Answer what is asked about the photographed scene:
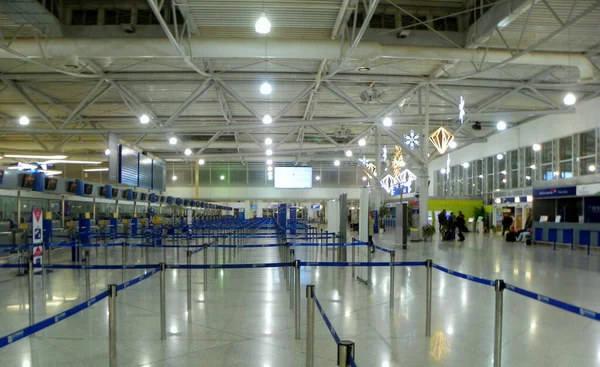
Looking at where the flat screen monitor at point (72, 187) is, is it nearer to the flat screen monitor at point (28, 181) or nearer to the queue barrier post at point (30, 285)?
the flat screen monitor at point (28, 181)

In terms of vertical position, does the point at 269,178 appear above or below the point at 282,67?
below

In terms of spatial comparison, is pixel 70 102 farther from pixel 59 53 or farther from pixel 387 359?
pixel 387 359

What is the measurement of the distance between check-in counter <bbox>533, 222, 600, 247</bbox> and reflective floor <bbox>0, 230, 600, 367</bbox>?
9000 millimetres

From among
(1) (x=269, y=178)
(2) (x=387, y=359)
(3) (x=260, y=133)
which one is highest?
(3) (x=260, y=133)

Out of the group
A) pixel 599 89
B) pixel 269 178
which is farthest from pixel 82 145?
pixel 599 89

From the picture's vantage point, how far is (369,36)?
16.0 metres

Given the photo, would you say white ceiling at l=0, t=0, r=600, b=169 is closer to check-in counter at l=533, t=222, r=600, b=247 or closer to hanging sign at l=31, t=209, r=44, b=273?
hanging sign at l=31, t=209, r=44, b=273

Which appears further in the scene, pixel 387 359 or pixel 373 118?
pixel 373 118

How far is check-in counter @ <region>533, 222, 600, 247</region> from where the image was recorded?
Result: 1877cm

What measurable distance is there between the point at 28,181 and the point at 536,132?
28743 millimetres

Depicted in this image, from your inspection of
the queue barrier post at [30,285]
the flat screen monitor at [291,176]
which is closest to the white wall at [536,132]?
the flat screen monitor at [291,176]

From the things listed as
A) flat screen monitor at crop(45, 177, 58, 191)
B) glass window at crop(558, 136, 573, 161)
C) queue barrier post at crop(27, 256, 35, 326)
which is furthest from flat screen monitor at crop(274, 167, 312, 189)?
queue barrier post at crop(27, 256, 35, 326)

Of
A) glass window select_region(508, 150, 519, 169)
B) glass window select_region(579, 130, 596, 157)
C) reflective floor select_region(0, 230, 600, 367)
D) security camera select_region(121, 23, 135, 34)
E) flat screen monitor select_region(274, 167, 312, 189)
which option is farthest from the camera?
flat screen monitor select_region(274, 167, 312, 189)

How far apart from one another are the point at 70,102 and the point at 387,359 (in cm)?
2465
